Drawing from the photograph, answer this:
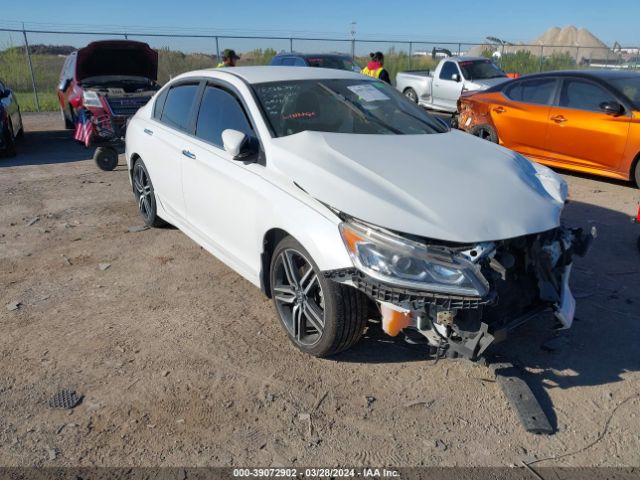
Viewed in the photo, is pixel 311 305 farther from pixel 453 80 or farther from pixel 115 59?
pixel 453 80

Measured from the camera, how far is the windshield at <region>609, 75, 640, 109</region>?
7215 millimetres

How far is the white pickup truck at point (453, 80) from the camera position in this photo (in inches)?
571

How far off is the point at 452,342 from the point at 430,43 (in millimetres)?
25367

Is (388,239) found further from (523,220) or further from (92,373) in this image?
(92,373)

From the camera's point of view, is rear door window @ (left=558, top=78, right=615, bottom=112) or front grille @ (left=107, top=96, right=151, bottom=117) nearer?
rear door window @ (left=558, top=78, right=615, bottom=112)

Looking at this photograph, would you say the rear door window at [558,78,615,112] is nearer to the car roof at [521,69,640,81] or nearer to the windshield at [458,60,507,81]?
the car roof at [521,69,640,81]

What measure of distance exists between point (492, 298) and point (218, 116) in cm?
261

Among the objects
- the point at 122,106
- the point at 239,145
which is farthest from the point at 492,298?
the point at 122,106

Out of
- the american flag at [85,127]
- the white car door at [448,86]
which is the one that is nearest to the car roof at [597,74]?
the white car door at [448,86]

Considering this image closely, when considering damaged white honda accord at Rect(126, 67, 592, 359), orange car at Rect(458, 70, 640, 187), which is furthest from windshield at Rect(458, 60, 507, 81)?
damaged white honda accord at Rect(126, 67, 592, 359)

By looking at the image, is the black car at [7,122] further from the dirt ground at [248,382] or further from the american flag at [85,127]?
the dirt ground at [248,382]

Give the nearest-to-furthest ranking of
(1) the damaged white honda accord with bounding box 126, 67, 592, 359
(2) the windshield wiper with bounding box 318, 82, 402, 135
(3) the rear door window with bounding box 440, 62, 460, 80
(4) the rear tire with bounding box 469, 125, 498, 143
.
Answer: (1) the damaged white honda accord with bounding box 126, 67, 592, 359
(2) the windshield wiper with bounding box 318, 82, 402, 135
(4) the rear tire with bounding box 469, 125, 498, 143
(3) the rear door window with bounding box 440, 62, 460, 80

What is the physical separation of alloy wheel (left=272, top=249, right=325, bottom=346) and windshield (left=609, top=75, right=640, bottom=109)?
5.77 meters

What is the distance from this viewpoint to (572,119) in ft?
25.1
